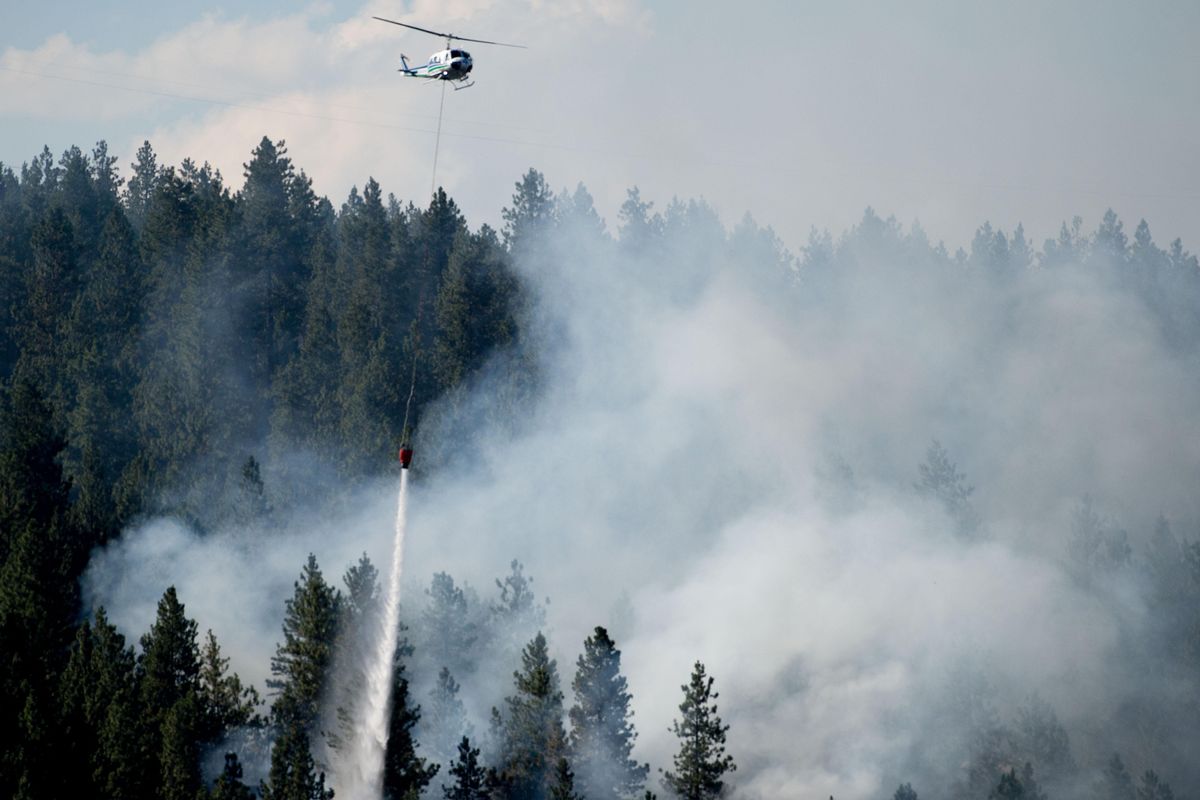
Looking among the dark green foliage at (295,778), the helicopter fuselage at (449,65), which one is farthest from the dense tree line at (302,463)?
the helicopter fuselage at (449,65)

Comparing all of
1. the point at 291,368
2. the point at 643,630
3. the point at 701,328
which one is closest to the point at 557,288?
the point at 701,328

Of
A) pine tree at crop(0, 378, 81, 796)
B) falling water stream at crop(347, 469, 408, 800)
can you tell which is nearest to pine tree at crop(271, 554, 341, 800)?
falling water stream at crop(347, 469, 408, 800)

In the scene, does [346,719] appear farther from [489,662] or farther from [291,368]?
[291,368]

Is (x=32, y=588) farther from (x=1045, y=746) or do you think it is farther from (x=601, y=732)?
(x=1045, y=746)

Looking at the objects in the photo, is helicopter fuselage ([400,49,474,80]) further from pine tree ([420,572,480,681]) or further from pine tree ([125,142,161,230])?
pine tree ([125,142,161,230])

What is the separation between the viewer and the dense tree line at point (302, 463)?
51.0 metres

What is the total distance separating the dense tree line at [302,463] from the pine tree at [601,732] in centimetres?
9

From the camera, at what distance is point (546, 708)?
54062 mm

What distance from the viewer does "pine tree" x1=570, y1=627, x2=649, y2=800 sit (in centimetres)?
5412

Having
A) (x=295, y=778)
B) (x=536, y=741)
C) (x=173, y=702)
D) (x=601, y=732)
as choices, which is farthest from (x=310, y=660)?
(x=601, y=732)

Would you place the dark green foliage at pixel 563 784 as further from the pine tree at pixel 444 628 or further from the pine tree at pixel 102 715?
the pine tree at pixel 102 715

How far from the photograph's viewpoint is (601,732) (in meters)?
54.5

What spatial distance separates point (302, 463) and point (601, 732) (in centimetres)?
3399

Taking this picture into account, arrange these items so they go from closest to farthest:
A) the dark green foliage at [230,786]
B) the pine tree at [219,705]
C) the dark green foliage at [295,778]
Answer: the dark green foliage at [230,786] < the dark green foliage at [295,778] < the pine tree at [219,705]
